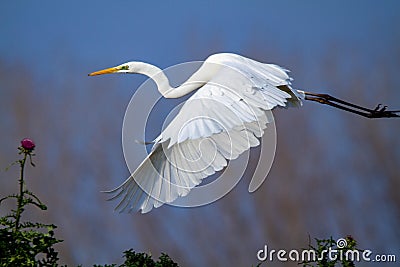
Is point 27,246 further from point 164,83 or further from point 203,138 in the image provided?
point 164,83

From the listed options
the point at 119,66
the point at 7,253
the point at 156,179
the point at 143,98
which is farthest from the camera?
the point at 119,66

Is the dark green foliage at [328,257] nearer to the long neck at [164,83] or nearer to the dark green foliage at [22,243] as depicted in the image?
the dark green foliage at [22,243]

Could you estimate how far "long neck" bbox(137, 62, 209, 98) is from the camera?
1785 mm

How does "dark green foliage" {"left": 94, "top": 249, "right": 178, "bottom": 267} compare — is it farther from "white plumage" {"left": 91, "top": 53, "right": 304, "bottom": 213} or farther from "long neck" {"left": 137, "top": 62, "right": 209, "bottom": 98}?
"long neck" {"left": 137, "top": 62, "right": 209, "bottom": 98}

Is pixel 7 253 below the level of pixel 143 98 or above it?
below

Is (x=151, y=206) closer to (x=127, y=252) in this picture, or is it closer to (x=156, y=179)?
(x=156, y=179)

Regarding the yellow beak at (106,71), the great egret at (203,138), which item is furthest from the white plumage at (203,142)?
the yellow beak at (106,71)

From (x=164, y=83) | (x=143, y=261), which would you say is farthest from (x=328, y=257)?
(x=164, y=83)

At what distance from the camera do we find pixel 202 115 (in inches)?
47.4

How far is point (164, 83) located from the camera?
184 centimetres

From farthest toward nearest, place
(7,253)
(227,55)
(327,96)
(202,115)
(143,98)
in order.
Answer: (327,96), (227,55), (143,98), (202,115), (7,253)

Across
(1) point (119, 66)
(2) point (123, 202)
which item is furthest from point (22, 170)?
(1) point (119, 66)

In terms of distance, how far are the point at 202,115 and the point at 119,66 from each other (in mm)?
774

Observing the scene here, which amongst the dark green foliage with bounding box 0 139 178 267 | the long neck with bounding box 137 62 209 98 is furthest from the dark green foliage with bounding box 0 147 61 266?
the long neck with bounding box 137 62 209 98
